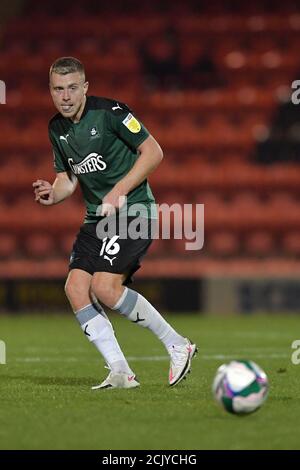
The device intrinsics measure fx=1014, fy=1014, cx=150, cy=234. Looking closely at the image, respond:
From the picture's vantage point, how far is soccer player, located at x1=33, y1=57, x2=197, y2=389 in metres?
5.84

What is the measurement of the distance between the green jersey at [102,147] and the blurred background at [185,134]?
673 cm

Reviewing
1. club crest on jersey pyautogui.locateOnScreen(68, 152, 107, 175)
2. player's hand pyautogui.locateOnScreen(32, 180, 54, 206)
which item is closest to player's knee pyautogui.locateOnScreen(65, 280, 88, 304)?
player's hand pyautogui.locateOnScreen(32, 180, 54, 206)

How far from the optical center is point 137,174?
5812 mm

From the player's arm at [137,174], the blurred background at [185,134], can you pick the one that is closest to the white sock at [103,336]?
the player's arm at [137,174]

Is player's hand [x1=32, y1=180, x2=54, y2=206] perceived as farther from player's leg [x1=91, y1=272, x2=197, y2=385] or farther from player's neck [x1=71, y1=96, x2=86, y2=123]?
player's leg [x1=91, y1=272, x2=197, y2=385]

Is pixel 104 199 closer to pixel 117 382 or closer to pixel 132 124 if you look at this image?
pixel 132 124

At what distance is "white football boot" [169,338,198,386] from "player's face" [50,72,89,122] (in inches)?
60.3

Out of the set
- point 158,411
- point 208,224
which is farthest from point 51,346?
point 208,224

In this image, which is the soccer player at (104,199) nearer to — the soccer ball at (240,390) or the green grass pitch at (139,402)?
the green grass pitch at (139,402)

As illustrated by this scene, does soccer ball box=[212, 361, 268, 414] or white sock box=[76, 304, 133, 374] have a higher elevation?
white sock box=[76, 304, 133, 374]

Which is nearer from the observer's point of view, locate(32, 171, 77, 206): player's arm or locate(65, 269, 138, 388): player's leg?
locate(65, 269, 138, 388): player's leg

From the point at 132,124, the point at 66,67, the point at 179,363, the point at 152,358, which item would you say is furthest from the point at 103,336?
the point at 152,358
